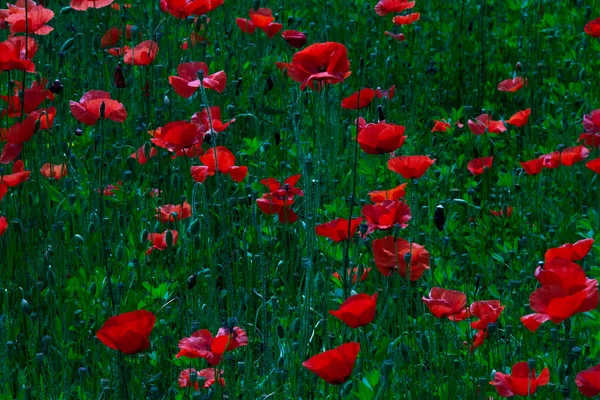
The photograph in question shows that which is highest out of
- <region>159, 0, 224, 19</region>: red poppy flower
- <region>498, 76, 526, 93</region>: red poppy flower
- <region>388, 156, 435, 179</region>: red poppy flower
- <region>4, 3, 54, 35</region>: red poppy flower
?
<region>159, 0, 224, 19</region>: red poppy flower

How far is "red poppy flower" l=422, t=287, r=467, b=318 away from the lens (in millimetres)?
2221

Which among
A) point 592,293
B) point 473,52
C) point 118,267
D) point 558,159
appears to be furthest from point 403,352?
point 473,52

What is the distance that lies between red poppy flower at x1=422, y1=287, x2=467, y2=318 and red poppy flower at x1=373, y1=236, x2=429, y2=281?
0.42 ft

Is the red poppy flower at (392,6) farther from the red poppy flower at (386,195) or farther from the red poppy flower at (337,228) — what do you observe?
the red poppy flower at (337,228)

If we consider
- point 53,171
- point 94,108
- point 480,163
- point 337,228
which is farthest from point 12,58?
point 480,163

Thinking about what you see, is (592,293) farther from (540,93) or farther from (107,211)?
(540,93)

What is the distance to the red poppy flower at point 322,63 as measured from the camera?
2.51m

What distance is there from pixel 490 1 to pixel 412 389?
158 inches

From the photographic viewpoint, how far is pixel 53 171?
358 centimetres

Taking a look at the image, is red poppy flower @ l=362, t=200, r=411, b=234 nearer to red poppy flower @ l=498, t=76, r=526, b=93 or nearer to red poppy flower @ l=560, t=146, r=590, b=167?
red poppy flower @ l=560, t=146, r=590, b=167

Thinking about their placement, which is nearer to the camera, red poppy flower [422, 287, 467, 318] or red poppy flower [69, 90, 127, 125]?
red poppy flower [422, 287, 467, 318]

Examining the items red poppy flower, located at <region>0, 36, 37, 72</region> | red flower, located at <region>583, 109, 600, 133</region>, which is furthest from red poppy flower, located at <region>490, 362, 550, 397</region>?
red poppy flower, located at <region>0, 36, 37, 72</region>

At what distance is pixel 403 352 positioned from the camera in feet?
7.89

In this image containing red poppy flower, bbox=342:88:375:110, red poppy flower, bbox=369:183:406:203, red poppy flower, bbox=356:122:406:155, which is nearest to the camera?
red poppy flower, bbox=356:122:406:155
